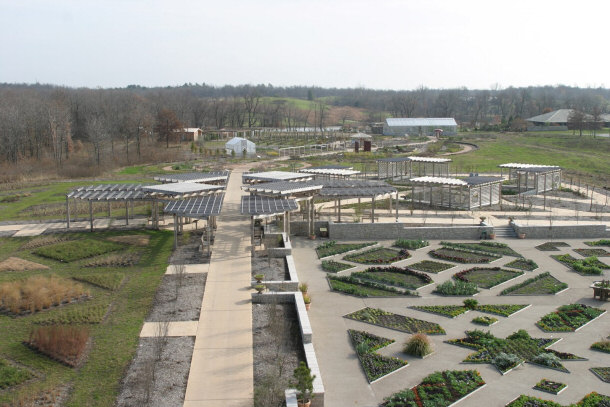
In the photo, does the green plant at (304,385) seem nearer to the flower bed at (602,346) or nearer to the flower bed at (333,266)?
the flower bed at (602,346)

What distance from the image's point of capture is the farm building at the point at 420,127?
98.0 meters

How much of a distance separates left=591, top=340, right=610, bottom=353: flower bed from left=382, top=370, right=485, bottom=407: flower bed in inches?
189

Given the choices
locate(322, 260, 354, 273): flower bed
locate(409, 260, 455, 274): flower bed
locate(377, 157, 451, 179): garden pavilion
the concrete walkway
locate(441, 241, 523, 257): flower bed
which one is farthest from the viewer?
locate(377, 157, 451, 179): garden pavilion

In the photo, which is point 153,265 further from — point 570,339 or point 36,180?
point 36,180

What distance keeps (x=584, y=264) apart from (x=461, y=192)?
45.6 feet

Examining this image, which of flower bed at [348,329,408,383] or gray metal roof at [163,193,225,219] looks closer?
flower bed at [348,329,408,383]

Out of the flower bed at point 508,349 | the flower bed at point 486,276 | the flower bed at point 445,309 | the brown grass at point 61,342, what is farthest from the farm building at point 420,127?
the brown grass at point 61,342

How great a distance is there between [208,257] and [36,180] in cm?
3279

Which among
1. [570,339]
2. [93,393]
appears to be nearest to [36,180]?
[93,393]

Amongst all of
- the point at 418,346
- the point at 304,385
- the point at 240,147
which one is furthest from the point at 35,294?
the point at 240,147

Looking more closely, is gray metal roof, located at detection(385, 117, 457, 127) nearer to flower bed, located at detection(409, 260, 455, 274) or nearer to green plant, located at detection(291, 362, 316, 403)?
flower bed, located at detection(409, 260, 455, 274)

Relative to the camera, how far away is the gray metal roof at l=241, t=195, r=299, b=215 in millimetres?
27797

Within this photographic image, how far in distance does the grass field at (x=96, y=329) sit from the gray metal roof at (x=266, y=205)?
14.8 ft

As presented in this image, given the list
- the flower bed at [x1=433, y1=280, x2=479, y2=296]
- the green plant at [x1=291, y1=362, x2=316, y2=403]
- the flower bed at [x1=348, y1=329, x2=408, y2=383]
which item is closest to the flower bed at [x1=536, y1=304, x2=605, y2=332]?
the flower bed at [x1=433, y1=280, x2=479, y2=296]
